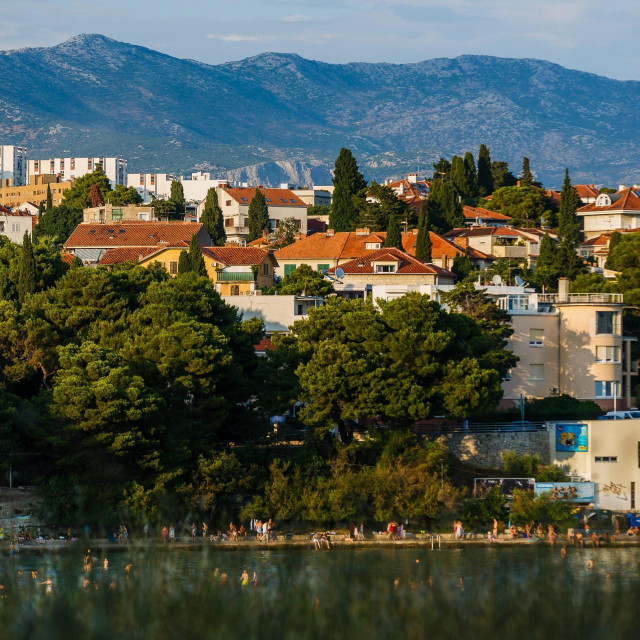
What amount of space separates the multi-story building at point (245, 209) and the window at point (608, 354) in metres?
44.0

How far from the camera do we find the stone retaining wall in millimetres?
44469

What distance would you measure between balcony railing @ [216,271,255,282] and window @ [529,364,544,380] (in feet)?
63.5

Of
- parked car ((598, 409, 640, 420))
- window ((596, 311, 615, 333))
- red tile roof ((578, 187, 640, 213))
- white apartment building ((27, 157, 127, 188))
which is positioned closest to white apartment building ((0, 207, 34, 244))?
red tile roof ((578, 187, 640, 213))

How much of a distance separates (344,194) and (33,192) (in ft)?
193

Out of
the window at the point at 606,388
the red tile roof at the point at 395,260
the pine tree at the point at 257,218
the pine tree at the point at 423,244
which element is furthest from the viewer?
the pine tree at the point at 257,218

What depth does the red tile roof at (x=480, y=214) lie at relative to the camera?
86.9 m

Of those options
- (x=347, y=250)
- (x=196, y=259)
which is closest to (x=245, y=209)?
(x=347, y=250)

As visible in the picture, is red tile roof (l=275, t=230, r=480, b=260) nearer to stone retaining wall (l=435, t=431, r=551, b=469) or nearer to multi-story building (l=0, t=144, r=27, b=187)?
stone retaining wall (l=435, t=431, r=551, b=469)

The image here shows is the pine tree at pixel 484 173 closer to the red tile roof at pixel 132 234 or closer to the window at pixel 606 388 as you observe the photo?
the red tile roof at pixel 132 234

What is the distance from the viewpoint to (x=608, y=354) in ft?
169

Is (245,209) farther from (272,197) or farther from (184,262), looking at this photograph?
(184,262)

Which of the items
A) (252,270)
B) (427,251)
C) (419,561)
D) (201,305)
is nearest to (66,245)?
(252,270)

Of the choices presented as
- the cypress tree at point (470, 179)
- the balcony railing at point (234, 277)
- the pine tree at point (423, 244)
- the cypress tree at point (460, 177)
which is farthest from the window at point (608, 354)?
the cypress tree at point (470, 179)

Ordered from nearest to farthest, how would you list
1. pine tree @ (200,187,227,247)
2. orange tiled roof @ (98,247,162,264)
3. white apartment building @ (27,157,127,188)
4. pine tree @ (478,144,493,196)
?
orange tiled roof @ (98,247,162,264) → pine tree @ (200,187,227,247) → pine tree @ (478,144,493,196) → white apartment building @ (27,157,127,188)
